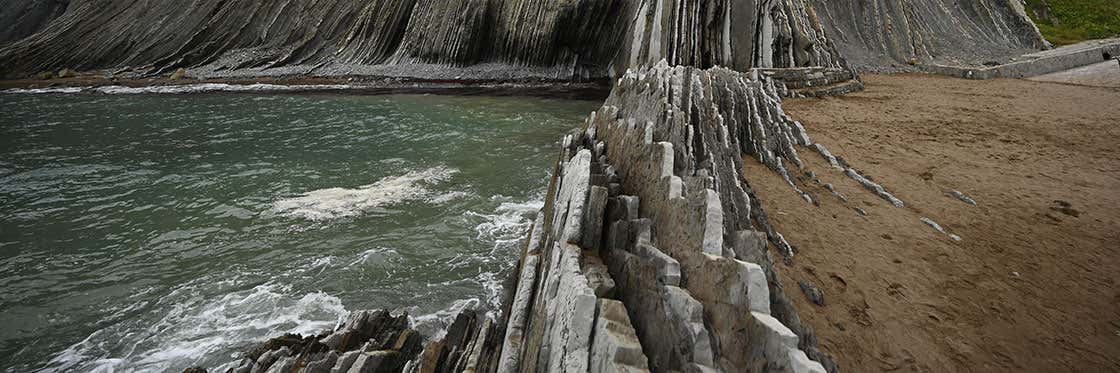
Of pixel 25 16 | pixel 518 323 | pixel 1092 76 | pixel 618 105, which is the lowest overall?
pixel 518 323

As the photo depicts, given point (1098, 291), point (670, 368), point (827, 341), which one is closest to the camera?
point (670, 368)

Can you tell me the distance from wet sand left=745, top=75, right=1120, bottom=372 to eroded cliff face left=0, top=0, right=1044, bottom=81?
30.3 ft

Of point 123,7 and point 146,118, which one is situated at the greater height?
point 123,7

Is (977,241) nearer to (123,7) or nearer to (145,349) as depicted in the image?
(145,349)

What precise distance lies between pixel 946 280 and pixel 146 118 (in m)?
23.3

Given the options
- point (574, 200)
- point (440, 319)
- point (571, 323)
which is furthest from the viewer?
point (440, 319)

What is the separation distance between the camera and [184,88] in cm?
2377

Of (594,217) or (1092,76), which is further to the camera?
(1092,76)

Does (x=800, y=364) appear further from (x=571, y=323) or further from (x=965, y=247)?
(x=965, y=247)

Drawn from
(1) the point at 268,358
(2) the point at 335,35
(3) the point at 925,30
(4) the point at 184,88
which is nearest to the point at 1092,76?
(3) the point at 925,30

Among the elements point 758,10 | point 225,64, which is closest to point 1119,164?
point 758,10

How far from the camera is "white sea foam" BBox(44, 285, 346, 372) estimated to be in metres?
5.21

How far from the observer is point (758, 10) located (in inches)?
720

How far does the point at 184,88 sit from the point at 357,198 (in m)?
21.0
